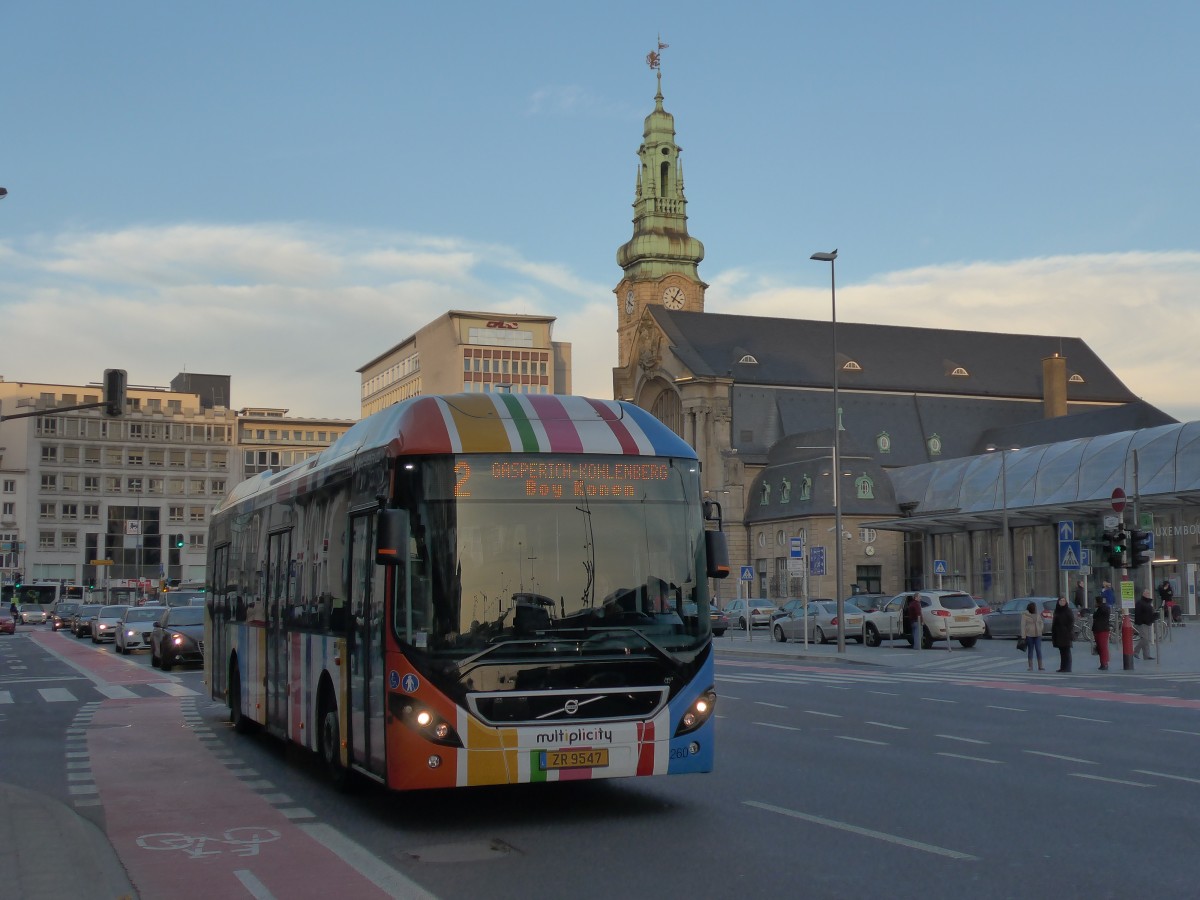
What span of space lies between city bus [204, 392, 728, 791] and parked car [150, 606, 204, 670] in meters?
23.7

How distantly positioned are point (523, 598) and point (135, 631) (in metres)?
36.8

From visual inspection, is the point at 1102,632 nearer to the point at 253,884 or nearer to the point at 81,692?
the point at 81,692

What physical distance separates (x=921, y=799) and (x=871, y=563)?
8523 centimetres

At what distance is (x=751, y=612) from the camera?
6631 centimetres

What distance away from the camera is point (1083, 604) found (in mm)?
47469

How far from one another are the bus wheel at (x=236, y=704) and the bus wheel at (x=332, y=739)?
529 cm

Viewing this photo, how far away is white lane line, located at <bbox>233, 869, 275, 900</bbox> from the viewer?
28.2 ft

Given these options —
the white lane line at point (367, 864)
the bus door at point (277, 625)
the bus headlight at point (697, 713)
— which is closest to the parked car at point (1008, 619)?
the bus door at point (277, 625)

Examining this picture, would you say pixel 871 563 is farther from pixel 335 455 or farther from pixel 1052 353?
pixel 335 455

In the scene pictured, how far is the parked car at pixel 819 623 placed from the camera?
49531 mm

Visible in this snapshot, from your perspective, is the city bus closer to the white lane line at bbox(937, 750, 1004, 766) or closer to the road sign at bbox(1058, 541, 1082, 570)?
the white lane line at bbox(937, 750, 1004, 766)

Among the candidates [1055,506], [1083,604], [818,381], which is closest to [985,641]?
[1083,604]

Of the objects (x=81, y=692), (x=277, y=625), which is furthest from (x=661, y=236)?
(x=277, y=625)

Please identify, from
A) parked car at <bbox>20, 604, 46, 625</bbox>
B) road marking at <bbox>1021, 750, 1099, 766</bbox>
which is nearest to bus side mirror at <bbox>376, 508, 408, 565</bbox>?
road marking at <bbox>1021, 750, 1099, 766</bbox>
